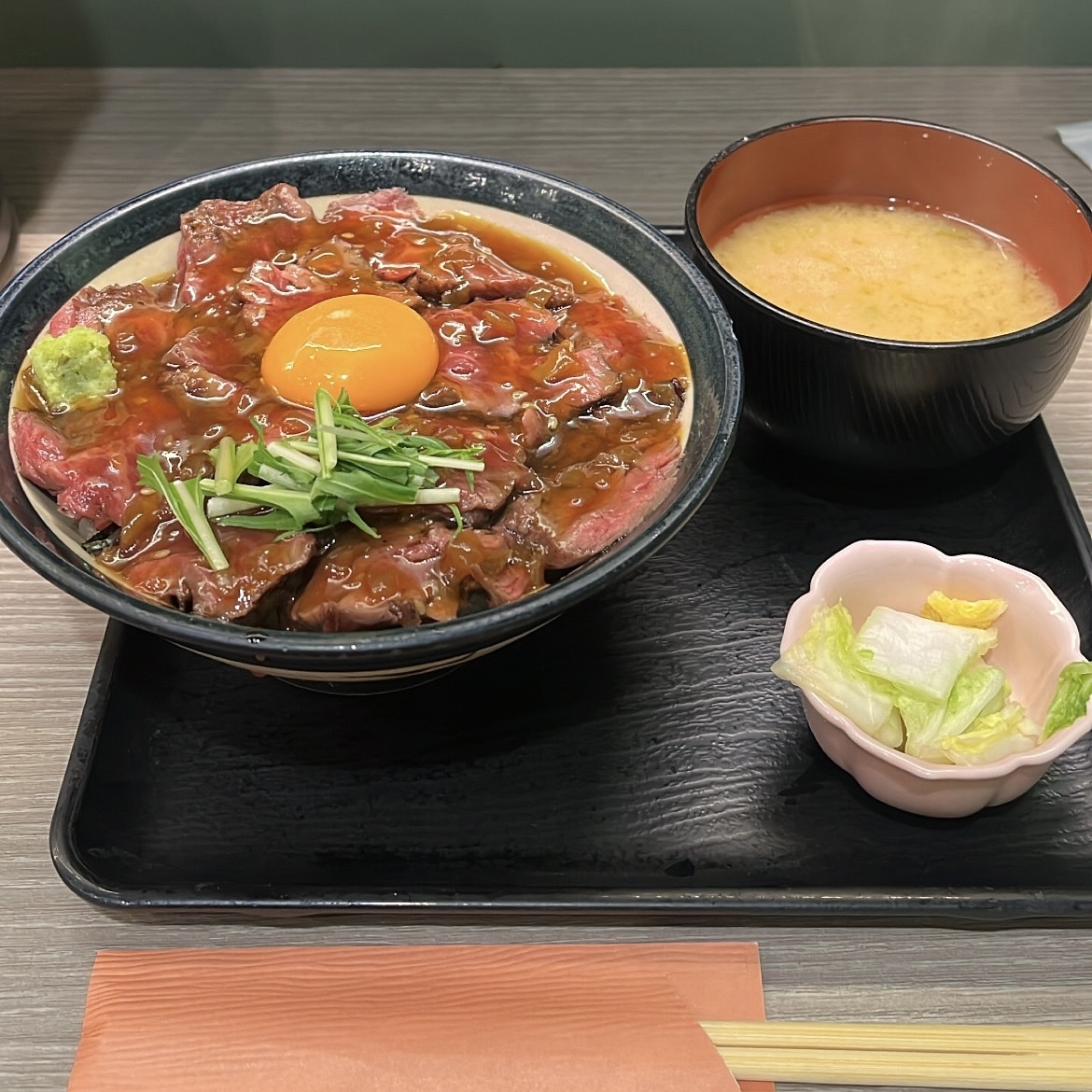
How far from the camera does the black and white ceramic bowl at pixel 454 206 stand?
1.41 m

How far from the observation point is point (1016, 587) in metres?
1.76

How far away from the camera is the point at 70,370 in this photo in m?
1.79

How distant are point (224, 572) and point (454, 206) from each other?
110 cm

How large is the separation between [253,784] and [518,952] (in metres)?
0.53

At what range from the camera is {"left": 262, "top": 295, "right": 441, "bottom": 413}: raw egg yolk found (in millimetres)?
1811

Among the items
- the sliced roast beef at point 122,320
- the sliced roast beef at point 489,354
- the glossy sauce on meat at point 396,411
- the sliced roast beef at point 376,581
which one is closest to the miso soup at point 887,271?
the glossy sauce on meat at point 396,411

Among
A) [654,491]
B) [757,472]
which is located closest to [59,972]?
[654,491]

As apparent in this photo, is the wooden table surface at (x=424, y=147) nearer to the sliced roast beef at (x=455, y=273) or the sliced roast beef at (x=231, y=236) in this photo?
the sliced roast beef at (x=231, y=236)

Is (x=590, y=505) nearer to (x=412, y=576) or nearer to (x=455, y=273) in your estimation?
(x=412, y=576)

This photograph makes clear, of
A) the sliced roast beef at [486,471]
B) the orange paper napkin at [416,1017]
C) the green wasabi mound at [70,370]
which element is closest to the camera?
the orange paper napkin at [416,1017]

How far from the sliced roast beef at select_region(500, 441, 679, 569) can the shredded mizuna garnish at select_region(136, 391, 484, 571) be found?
0.12m

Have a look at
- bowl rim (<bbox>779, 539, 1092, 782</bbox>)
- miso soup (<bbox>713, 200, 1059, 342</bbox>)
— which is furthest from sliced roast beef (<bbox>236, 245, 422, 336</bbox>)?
bowl rim (<bbox>779, 539, 1092, 782</bbox>)

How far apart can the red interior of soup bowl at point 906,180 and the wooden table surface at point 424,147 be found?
0.44 metres

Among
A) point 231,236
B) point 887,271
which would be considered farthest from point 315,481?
point 887,271
